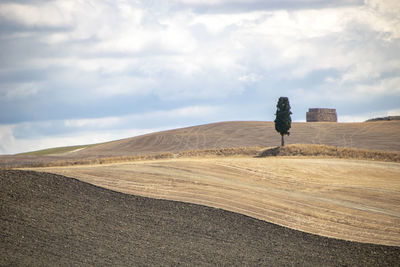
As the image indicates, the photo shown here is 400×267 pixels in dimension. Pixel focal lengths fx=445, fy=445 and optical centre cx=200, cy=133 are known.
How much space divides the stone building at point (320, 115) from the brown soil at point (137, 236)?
78704 mm

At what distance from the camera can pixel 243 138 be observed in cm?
7012

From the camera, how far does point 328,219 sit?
922 inches

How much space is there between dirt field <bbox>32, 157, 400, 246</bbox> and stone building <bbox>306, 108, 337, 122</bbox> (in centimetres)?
6222

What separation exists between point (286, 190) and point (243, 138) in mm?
41962

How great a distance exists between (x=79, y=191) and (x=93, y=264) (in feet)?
29.5

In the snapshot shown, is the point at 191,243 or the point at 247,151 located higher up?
the point at 247,151

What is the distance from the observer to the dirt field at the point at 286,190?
900 inches

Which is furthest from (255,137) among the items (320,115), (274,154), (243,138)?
(320,115)

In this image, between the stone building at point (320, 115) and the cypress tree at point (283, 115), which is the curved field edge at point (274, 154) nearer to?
the cypress tree at point (283, 115)

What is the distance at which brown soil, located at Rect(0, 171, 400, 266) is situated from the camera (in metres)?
16.9

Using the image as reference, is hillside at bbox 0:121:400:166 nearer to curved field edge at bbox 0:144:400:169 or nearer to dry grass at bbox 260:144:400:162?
dry grass at bbox 260:144:400:162

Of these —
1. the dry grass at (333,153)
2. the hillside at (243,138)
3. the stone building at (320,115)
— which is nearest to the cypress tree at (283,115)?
the hillside at (243,138)

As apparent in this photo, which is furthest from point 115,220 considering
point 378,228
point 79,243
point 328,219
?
point 378,228

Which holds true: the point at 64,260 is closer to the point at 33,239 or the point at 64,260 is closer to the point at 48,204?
the point at 33,239
